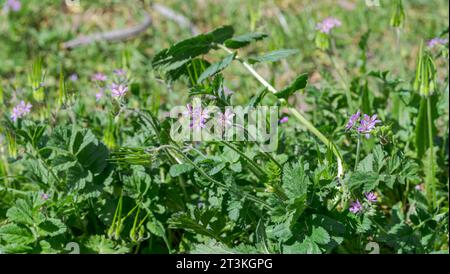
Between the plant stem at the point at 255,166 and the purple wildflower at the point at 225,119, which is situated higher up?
the purple wildflower at the point at 225,119

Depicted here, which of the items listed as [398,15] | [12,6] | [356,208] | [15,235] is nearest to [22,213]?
[15,235]

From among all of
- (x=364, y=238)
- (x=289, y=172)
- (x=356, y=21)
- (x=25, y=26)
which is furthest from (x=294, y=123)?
(x=25, y=26)

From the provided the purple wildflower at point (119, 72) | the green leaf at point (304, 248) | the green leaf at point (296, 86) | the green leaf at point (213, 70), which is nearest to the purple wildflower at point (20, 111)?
the purple wildflower at point (119, 72)

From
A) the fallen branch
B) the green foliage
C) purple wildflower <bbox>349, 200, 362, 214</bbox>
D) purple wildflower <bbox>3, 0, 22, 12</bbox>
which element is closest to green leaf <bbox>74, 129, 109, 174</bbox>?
the green foliage

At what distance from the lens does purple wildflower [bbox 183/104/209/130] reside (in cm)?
178

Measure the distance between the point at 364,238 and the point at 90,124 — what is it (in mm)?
1131

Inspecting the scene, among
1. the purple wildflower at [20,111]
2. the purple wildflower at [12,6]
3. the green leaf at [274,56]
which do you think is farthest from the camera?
the purple wildflower at [12,6]

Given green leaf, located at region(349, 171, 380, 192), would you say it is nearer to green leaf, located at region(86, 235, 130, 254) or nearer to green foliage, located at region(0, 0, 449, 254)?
green foliage, located at region(0, 0, 449, 254)

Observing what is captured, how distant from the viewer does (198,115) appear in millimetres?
1796

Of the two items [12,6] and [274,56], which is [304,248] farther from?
[12,6]

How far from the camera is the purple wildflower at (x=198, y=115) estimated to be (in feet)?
5.85

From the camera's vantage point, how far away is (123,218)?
1.97 meters

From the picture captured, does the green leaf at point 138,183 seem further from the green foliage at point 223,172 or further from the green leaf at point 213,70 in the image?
the green leaf at point 213,70

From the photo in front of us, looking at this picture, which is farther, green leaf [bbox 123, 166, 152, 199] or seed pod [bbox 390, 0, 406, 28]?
seed pod [bbox 390, 0, 406, 28]
